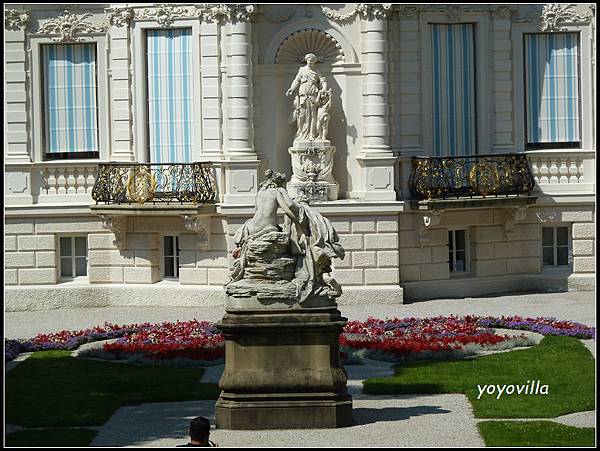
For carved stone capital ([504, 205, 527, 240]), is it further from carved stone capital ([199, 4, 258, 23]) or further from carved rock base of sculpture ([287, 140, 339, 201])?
carved stone capital ([199, 4, 258, 23])

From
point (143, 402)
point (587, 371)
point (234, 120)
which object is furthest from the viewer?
point (234, 120)

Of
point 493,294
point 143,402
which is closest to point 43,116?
point 493,294

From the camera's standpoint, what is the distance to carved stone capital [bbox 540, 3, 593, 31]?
39.3 metres

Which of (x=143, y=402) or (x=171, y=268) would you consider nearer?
(x=143, y=402)

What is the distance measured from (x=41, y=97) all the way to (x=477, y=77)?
993 centimetres

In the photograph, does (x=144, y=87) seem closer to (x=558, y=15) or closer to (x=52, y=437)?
(x=558, y=15)

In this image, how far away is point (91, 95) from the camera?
39.4 m

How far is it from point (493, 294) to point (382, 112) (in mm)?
4864

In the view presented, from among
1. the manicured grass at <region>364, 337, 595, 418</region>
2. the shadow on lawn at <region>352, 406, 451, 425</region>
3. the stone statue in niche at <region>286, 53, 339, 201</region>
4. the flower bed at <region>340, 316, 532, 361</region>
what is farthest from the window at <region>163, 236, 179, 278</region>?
the shadow on lawn at <region>352, 406, 451, 425</region>

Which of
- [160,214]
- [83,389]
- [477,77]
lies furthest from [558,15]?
[83,389]

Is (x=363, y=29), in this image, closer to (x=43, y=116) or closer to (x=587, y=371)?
(x=43, y=116)

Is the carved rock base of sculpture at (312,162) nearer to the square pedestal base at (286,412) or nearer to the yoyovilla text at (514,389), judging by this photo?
the yoyovilla text at (514,389)

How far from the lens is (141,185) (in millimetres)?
38094

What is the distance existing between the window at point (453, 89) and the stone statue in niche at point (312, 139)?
2.67 metres
